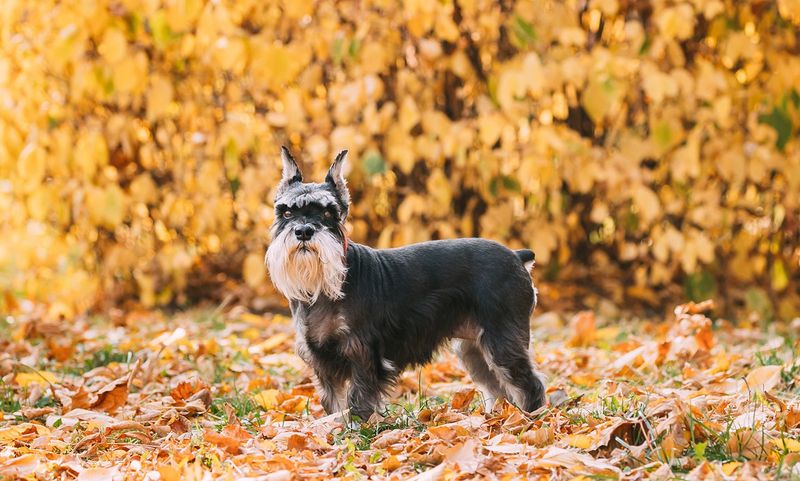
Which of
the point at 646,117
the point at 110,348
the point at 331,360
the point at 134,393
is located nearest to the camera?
the point at 331,360

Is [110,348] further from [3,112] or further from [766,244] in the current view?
[766,244]

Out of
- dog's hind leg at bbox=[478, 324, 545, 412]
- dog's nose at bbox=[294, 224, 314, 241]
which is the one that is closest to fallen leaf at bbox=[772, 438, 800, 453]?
dog's hind leg at bbox=[478, 324, 545, 412]

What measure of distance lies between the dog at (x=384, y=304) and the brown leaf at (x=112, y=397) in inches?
31.6

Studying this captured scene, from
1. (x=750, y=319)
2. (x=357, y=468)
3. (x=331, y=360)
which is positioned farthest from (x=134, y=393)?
(x=750, y=319)

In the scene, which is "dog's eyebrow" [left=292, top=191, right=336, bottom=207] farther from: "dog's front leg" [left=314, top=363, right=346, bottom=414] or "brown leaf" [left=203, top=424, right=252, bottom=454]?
"brown leaf" [left=203, top=424, right=252, bottom=454]

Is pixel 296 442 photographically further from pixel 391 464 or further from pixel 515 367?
pixel 515 367

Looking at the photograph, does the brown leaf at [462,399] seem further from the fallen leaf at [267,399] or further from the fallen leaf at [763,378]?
the fallen leaf at [763,378]

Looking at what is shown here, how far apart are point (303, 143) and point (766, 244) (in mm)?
3351

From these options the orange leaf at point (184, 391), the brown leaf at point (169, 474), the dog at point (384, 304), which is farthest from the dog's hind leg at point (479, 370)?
the brown leaf at point (169, 474)

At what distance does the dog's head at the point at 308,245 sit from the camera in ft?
11.3

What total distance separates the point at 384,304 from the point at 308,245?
1.57 feet

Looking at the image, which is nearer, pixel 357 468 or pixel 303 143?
pixel 357 468

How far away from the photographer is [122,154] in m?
6.89

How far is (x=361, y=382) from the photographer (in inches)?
144
